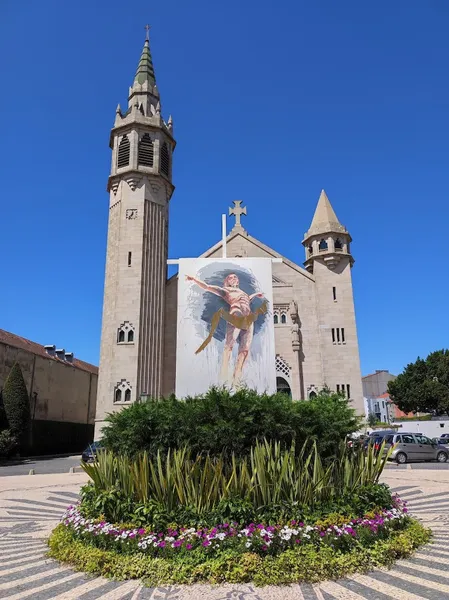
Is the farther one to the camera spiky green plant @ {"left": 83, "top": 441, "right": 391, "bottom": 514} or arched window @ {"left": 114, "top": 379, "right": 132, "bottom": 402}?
arched window @ {"left": 114, "top": 379, "right": 132, "bottom": 402}

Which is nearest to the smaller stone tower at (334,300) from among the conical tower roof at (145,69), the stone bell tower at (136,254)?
the stone bell tower at (136,254)

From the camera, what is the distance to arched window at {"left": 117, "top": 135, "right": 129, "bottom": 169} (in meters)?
33.4

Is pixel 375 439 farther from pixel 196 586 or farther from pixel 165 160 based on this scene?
pixel 165 160

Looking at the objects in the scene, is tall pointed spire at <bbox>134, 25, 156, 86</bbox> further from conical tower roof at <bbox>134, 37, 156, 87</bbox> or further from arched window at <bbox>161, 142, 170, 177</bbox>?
arched window at <bbox>161, 142, 170, 177</bbox>

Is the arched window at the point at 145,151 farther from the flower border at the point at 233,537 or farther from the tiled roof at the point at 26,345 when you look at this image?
the flower border at the point at 233,537

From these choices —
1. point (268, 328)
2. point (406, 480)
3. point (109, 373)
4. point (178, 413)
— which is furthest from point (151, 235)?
point (178, 413)

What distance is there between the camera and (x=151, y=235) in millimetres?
32000

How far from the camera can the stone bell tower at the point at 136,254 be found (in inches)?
1144

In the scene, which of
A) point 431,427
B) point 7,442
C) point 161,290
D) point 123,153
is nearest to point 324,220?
A: point 161,290

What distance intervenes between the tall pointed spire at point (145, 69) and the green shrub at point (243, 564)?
37.5 m

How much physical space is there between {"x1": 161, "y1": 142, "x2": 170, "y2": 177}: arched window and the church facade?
9 centimetres

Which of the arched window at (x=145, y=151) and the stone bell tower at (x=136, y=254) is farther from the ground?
the arched window at (x=145, y=151)

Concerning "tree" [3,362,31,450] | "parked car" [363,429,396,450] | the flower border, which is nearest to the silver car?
"parked car" [363,429,396,450]

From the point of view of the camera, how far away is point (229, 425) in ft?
24.2
